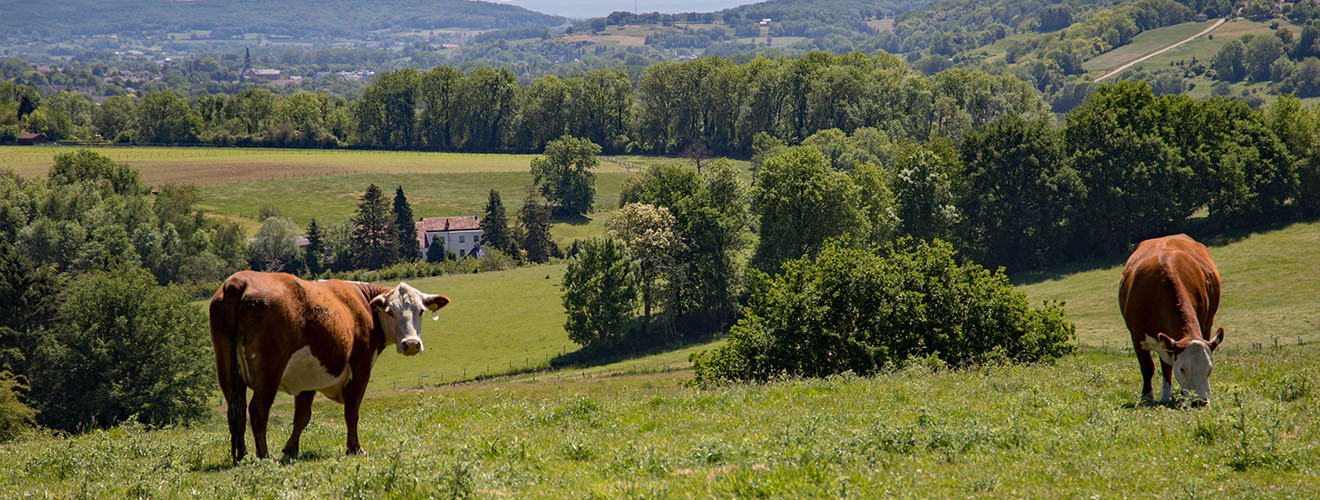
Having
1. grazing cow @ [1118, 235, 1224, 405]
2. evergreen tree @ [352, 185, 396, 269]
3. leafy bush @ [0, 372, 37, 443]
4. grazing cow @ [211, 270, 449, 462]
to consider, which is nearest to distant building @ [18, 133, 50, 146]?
evergreen tree @ [352, 185, 396, 269]

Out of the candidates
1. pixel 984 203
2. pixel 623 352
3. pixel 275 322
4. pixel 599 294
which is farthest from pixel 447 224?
pixel 275 322

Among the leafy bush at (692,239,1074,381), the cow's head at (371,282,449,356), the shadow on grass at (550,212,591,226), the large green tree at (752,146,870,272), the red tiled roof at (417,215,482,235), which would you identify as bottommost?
the shadow on grass at (550,212,591,226)

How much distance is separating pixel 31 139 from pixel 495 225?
390 ft

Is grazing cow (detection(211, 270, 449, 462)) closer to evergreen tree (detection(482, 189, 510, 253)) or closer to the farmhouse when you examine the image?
evergreen tree (detection(482, 189, 510, 253))

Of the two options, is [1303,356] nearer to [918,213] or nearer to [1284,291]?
[1284,291]

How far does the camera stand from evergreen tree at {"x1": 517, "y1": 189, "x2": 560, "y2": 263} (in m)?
126

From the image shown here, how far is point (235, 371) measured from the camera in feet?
47.3

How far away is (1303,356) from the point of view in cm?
2322

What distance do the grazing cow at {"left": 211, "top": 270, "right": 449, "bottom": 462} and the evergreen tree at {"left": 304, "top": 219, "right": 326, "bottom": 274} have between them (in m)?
113

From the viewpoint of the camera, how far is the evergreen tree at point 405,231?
414 feet

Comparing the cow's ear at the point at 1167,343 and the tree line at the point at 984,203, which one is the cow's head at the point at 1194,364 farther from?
the tree line at the point at 984,203

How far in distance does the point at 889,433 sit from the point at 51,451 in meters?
13.5

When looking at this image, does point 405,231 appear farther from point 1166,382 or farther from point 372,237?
point 1166,382

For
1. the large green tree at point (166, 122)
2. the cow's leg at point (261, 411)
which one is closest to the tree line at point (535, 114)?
the large green tree at point (166, 122)
